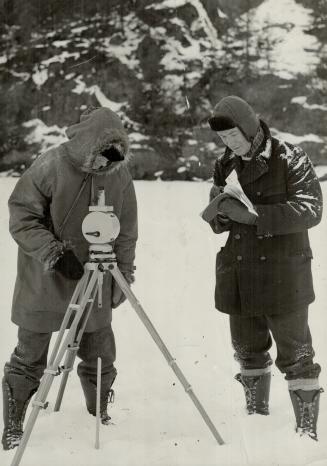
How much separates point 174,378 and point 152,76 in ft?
6.08

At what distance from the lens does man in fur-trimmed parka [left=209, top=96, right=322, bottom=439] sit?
8.29 feet

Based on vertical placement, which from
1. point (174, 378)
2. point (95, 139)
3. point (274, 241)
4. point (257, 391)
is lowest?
point (174, 378)

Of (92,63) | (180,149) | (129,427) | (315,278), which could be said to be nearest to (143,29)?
(92,63)

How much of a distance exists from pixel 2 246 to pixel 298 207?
1.51m

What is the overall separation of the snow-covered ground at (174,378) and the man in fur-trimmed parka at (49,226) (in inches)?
8.9

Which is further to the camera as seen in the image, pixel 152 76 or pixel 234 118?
pixel 152 76

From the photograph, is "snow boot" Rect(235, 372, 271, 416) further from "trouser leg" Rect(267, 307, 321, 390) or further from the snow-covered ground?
"trouser leg" Rect(267, 307, 321, 390)

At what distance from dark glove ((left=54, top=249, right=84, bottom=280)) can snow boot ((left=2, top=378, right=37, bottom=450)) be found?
0.57 m

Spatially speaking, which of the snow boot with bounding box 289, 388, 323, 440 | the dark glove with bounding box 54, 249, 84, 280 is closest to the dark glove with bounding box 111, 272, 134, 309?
the dark glove with bounding box 54, 249, 84, 280

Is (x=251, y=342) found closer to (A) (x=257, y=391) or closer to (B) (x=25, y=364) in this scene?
(A) (x=257, y=391)

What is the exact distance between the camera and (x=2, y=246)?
3070 millimetres

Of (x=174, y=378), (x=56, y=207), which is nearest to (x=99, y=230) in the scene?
(x=56, y=207)

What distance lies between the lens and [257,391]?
2787mm

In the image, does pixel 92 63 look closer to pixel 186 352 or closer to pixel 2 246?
pixel 2 246
